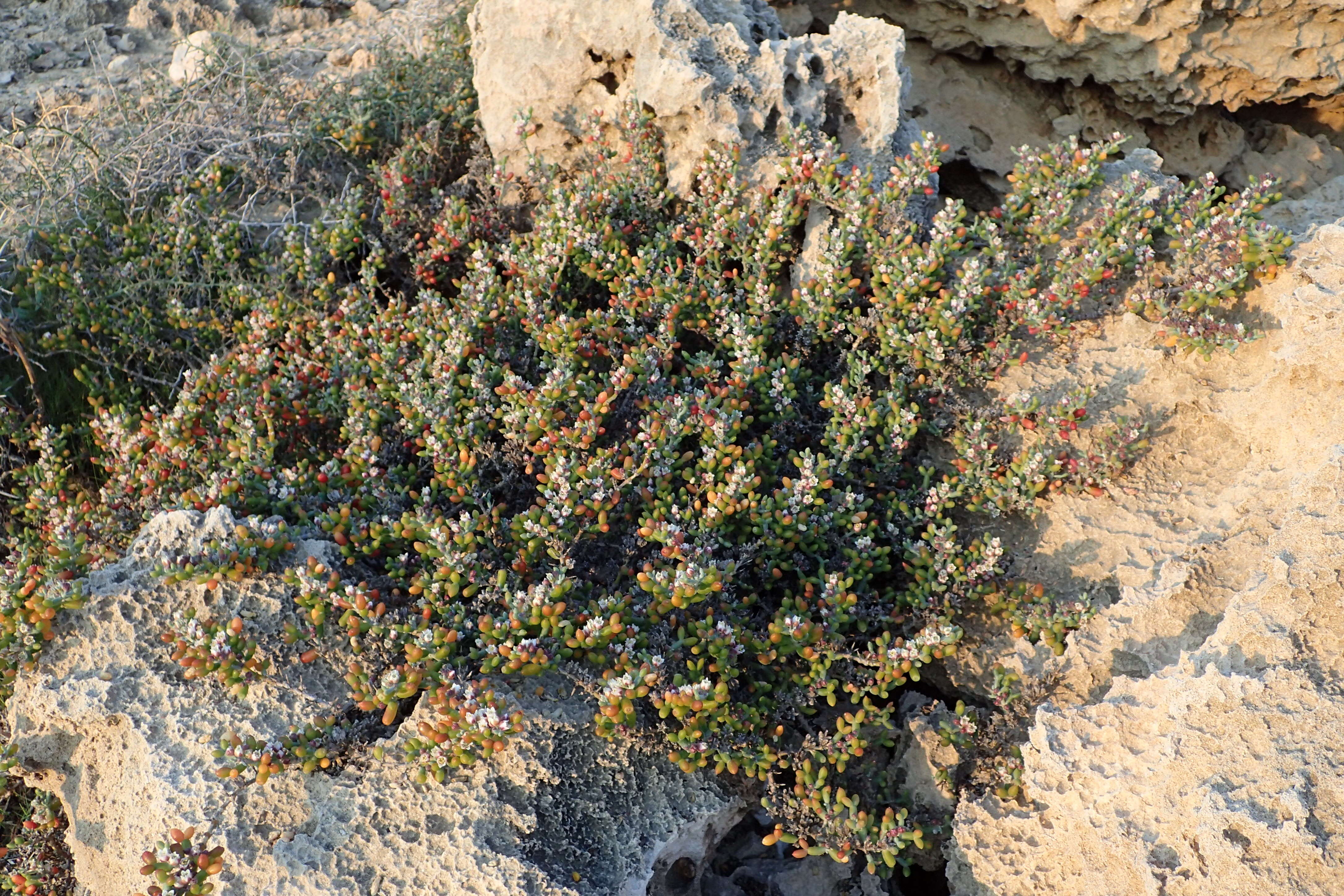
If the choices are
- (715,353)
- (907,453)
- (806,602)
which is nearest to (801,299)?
(715,353)

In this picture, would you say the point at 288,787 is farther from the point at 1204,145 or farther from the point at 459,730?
the point at 1204,145

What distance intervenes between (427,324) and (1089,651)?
2.62m

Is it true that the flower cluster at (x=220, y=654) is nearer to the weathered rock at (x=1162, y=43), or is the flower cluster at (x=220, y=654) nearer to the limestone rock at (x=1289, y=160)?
the weathered rock at (x=1162, y=43)

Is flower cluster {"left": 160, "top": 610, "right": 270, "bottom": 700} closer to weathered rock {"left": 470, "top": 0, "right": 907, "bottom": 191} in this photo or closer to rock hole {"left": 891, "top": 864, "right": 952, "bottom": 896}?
rock hole {"left": 891, "top": 864, "right": 952, "bottom": 896}

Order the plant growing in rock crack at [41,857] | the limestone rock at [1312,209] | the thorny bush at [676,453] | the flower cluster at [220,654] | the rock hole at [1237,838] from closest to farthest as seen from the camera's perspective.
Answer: the rock hole at [1237,838] → the flower cluster at [220,654] → the thorny bush at [676,453] → the plant growing in rock crack at [41,857] → the limestone rock at [1312,209]

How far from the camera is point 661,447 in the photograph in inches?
129

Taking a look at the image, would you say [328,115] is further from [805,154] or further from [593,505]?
[593,505]

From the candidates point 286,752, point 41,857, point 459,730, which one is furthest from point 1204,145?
point 41,857

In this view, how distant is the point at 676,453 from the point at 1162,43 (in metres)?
3.48

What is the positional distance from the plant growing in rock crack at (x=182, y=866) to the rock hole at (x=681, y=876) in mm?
1248

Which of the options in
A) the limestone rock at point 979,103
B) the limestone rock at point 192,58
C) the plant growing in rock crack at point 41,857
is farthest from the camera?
the limestone rock at point 979,103

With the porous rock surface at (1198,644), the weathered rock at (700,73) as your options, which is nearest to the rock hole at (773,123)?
the weathered rock at (700,73)

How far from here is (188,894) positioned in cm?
254

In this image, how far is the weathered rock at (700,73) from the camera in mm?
4109
